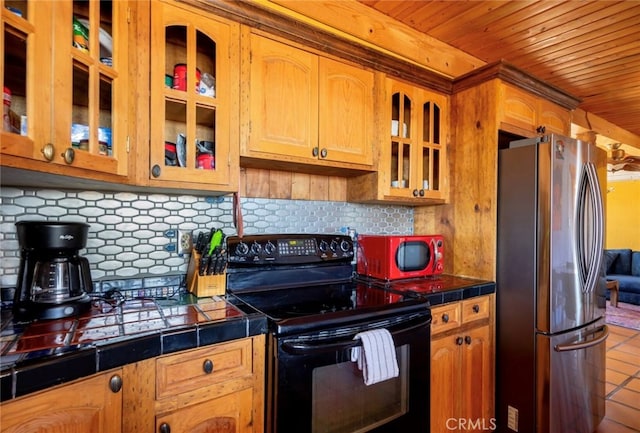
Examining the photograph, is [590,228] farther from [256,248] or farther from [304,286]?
[256,248]

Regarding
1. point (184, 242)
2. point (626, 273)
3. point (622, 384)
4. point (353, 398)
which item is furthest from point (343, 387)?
point (626, 273)

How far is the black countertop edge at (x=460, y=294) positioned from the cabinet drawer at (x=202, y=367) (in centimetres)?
93

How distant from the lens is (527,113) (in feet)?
6.86

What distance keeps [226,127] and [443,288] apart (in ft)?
4.46

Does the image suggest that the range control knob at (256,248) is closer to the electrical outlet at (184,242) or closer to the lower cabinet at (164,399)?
the electrical outlet at (184,242)

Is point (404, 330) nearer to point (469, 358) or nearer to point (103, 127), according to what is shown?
point (469, 358)

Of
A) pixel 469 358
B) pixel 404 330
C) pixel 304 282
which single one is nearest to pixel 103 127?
pixel 304 282

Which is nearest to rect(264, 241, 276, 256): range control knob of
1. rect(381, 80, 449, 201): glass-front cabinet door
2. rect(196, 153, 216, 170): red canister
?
rect(196, 153, 216, 170): red canister

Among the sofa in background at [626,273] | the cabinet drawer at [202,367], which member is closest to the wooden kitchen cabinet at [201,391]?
A: the cabinet drawer at [202,367]

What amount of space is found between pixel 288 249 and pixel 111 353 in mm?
981

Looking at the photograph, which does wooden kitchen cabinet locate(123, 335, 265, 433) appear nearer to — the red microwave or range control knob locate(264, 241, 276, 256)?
range control knob locate(264, 241, 276, 256)

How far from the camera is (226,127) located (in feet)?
4.58

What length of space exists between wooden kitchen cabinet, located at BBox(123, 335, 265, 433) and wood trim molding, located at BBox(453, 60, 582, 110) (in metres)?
1.95

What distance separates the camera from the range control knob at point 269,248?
1672 mm
